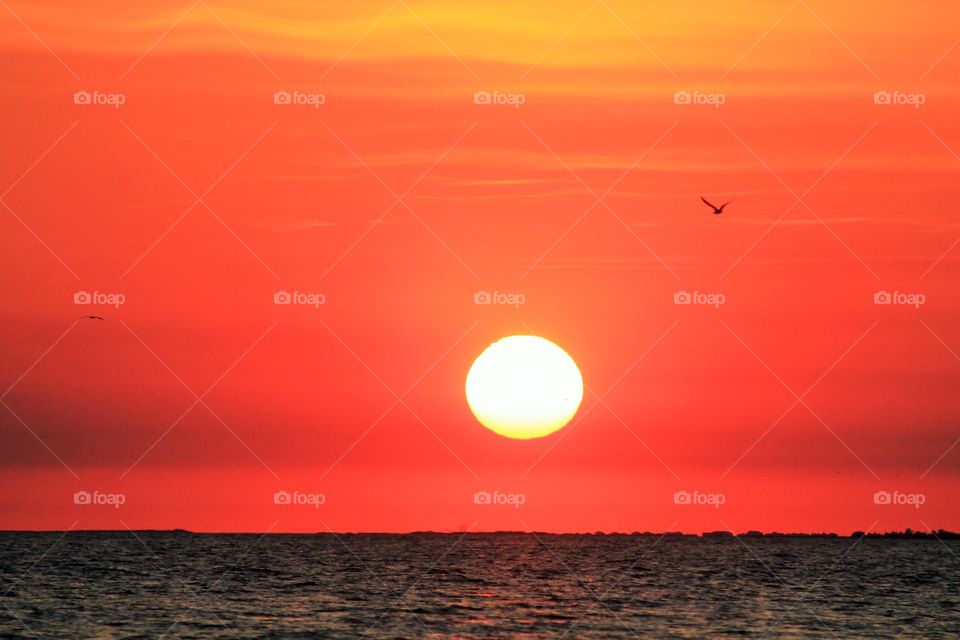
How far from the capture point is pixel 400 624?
60.2 meters

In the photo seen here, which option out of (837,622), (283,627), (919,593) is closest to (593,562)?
(919,593)

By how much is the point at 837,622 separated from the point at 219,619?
2802 cm

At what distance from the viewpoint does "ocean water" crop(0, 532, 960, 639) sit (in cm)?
5850

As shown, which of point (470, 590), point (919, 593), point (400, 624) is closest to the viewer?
point (400, 624)

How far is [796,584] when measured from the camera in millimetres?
97875

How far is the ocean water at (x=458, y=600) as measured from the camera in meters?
58.5

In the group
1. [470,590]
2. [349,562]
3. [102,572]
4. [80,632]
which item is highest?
[349,562]

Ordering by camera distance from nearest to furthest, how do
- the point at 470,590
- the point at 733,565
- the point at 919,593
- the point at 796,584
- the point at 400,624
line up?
the point at 400,624 < the point at 470,590 < the point at 919,593 < the point at 796,584 < the point at 733,565

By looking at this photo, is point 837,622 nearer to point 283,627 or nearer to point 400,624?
point 400,624

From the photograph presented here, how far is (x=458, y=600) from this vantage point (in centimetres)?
7406

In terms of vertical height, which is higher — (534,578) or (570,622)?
(534,578)

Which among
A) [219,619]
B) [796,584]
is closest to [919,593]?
[796,584]

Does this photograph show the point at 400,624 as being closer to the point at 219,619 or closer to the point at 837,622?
the point at 219,619

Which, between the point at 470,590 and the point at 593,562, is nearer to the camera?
the point at 470,590
